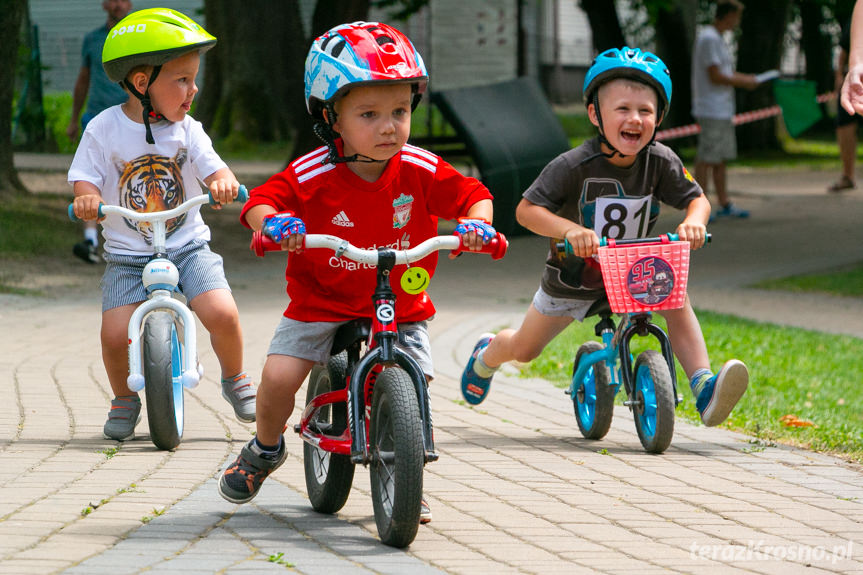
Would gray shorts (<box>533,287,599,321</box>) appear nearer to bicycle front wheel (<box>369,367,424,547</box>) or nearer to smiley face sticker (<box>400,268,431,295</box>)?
smiley face sticker (<box>400,268,431,295</box>)

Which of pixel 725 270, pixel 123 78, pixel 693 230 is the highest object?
pixel 123 78

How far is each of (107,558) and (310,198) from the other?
132 cm

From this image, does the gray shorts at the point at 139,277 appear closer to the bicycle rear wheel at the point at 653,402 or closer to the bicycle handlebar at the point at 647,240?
the bicycle handlebar at the point at 647,240

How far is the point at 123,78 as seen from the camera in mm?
5414

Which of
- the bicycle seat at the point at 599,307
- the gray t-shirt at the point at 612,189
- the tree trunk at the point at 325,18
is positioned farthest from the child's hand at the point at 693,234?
the tree trunk at the point at 325,18

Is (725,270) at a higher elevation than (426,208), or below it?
below

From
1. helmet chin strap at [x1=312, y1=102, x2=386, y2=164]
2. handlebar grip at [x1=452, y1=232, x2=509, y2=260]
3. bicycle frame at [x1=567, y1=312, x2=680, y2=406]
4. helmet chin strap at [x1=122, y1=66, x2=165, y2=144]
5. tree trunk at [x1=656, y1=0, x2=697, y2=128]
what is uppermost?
tree trunk at [x1=656, y1=0, x2=697, y2=128]

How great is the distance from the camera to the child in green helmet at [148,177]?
211 inches

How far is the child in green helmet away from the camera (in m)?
5.36

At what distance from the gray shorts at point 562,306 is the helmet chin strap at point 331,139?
5.74ft

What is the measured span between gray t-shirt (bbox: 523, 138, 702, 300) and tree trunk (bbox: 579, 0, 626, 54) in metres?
15.0

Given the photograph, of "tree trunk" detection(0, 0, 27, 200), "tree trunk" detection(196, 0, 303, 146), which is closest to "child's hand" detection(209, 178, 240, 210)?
"tree trunk" detection(0, 0, 27, 200)

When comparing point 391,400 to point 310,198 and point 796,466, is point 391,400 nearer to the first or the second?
point 310,198

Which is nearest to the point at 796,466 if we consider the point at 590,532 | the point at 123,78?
the point at 590,532
